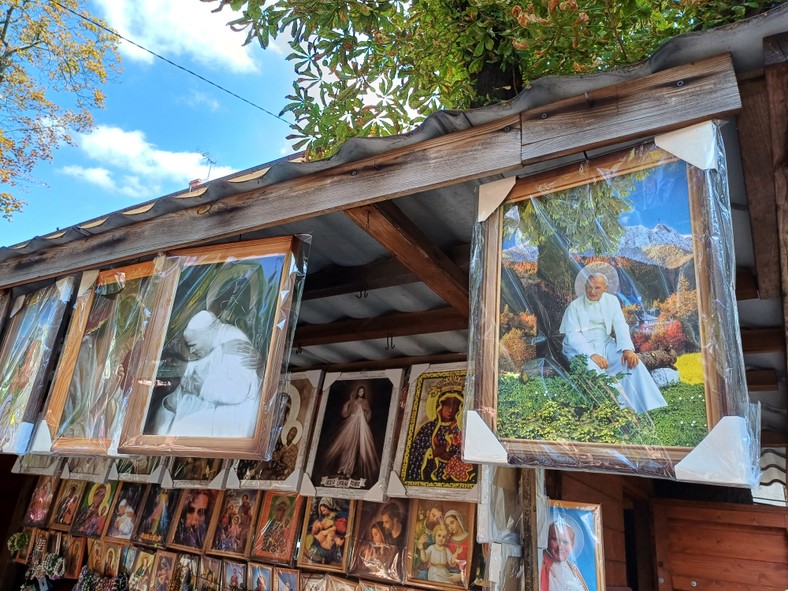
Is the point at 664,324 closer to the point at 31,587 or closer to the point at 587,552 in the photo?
the point at 587,552

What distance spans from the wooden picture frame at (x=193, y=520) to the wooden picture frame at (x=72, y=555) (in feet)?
4.08

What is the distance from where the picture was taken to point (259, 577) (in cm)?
360

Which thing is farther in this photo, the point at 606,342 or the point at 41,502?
the point at 41,502

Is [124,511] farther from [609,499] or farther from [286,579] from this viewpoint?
[609,499]

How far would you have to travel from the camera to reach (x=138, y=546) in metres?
4.36

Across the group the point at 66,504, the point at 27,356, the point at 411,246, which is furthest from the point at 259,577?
the point at 411,246

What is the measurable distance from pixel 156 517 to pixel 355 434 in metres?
2.21

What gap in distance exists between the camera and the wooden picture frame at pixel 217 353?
6.63 feet

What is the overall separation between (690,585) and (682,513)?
0.57 metres

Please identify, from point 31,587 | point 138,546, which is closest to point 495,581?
point 138,546

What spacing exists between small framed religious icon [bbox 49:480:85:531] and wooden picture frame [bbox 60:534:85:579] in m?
0.14

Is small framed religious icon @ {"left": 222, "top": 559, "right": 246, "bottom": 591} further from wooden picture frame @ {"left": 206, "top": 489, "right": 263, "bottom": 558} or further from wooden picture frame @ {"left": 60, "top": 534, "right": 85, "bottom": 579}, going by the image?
wooden picture frame @ {"left": 60, "top": 534, "right": 85, "bottom": 579}

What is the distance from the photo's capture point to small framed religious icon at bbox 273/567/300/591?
3.42m

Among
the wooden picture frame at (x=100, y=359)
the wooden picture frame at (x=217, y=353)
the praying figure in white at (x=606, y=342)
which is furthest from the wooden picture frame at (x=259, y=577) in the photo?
the praying figure in white at (x=606, y=342)
